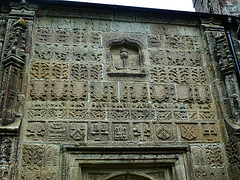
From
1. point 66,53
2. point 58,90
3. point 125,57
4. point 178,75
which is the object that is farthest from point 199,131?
point 66,53

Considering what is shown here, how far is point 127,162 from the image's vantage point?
5113 mm

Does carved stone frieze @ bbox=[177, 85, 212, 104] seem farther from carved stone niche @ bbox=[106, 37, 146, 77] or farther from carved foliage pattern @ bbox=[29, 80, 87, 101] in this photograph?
carved foliage pattern @ bbox=[29, 80, 87, 101]

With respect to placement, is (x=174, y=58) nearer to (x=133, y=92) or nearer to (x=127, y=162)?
(x=133, y=92)

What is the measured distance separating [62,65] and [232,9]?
5.71 meters

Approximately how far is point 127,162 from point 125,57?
2.32 metres

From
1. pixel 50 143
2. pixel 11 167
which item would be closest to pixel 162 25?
pixel 50 143

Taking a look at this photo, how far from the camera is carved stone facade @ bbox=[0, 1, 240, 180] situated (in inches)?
199

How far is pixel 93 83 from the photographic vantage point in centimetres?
577

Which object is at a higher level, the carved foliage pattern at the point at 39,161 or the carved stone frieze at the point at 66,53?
the carved stone frieze at the point at 66,53

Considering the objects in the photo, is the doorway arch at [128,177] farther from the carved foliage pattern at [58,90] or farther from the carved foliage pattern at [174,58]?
the carved foliage pattern at [174,58]

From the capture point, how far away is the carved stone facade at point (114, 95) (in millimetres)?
5066

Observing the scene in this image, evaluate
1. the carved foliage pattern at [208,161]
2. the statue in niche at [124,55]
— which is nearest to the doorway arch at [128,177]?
the carved foliage pattern at [208,161]

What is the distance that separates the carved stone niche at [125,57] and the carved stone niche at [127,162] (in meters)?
1.63

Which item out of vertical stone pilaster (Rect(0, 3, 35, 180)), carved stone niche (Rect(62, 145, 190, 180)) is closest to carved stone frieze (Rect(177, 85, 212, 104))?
carved stone niche (Rect(62, 145, 190, 180))
